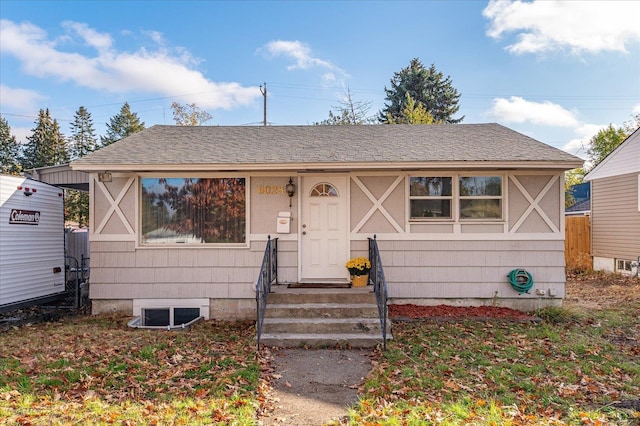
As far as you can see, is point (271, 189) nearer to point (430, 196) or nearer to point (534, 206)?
point (430, 196)

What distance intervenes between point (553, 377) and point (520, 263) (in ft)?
10.8

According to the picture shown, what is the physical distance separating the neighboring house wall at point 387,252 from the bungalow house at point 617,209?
716 centimetres

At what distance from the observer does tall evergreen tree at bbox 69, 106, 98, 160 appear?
43250 millimetres

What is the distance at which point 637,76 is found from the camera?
1534cm

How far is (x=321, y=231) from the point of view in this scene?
7258mm

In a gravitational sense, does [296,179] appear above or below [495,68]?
below

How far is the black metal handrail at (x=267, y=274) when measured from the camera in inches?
221

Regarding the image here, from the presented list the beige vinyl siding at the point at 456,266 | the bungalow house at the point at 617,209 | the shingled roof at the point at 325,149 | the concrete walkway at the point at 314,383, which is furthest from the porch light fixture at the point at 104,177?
the bungalow house at the point at 617,209

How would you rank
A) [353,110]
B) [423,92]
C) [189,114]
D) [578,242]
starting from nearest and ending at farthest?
[578,242] < [353,110] < [189,114] < [423,92]

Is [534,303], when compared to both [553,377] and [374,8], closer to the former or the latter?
[553,377]

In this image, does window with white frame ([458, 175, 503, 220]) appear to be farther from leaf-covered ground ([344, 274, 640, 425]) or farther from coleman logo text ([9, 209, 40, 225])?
coleman logo text ([9, 209, 40, 225])

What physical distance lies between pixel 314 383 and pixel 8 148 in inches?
1923

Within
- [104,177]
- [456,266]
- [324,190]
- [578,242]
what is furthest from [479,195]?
[578,242]

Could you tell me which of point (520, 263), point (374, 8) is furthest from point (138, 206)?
point (374, 8)
